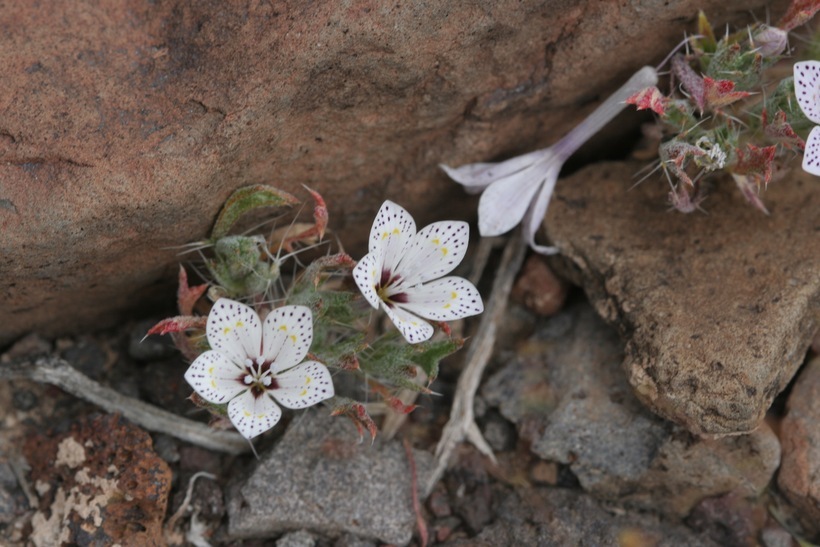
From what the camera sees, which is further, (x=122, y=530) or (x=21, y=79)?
(x=122, y=530)

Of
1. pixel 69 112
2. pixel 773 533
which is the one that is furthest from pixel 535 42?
pixel 773 533

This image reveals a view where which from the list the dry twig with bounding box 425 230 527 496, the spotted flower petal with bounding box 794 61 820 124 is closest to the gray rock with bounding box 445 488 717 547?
the dry twig with bounding box 425 230 527 496

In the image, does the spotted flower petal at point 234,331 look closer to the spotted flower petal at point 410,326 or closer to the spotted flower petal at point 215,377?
the spotted flower petal at point 215,377

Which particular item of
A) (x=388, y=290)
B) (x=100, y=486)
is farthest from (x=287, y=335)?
(x=100, y=486)

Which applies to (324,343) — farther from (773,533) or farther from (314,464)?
(773,533)

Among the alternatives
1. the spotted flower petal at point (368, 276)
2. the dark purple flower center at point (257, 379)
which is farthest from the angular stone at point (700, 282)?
the dark purple flower center at point (257, 379)

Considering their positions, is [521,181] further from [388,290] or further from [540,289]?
[388,290]

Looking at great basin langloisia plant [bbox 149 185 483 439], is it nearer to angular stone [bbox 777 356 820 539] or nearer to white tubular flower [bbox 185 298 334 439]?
white tubular flower [bbox 185 298 334 439]
